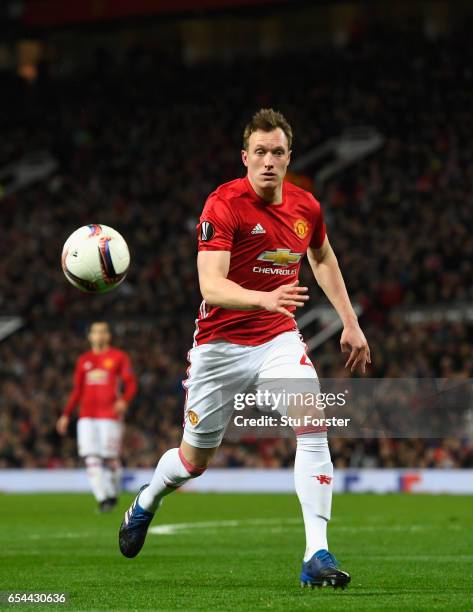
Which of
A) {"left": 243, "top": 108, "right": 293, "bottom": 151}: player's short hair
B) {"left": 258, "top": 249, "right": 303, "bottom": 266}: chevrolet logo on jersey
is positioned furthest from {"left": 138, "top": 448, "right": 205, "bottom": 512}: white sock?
{"left": 243, "top": 108, "right": 293, "bottom": 151}: player's short hair

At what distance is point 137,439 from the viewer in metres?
24.3

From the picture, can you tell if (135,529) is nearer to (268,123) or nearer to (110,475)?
(268,123)

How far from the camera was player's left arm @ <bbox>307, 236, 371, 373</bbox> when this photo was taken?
7.16 metres

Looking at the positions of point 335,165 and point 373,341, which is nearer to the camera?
point 373,341

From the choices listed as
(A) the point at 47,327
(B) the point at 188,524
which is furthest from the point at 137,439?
(B) the point at 188,524

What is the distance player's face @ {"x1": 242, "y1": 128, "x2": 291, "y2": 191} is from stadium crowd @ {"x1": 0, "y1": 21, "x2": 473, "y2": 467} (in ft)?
45.0

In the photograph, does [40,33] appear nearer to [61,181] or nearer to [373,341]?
[61,181]

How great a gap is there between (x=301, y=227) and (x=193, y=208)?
77.2 ft

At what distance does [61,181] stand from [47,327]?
818 centimetres

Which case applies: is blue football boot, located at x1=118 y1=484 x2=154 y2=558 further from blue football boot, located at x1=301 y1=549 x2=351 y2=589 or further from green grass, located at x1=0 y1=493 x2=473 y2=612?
blue football boot, located at x1=301 y1=549 x2=351 y2=589

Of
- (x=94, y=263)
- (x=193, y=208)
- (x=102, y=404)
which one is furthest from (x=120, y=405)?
(x=193, y=208)

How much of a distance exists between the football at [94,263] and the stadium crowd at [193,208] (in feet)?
42.3

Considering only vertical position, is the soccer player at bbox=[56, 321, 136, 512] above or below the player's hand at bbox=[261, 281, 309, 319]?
below

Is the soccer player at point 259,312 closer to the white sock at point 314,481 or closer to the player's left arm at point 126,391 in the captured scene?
the white sock at point 314,481
